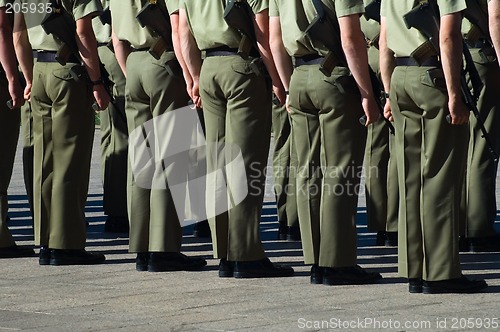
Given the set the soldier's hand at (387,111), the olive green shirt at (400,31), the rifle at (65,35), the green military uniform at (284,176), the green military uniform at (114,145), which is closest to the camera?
the olive green shirt at (400,31)

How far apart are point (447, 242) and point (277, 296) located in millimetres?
1014

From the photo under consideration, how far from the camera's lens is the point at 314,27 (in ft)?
28.3

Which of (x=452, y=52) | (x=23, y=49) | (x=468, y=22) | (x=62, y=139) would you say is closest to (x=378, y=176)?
(x=468, y=22)

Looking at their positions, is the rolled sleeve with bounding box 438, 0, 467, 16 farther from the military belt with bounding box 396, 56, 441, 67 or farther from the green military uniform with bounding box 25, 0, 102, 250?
the green military uniform with bounding box 25, 0, 102, 250

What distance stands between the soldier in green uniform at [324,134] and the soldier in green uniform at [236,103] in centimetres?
18

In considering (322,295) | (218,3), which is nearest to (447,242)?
(322,295)

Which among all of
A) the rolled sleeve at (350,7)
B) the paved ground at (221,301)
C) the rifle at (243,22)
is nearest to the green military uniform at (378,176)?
the paved ground at (221,301)

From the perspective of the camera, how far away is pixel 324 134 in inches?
349

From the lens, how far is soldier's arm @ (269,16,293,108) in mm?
9008

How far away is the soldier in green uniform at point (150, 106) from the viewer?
31.2 feet

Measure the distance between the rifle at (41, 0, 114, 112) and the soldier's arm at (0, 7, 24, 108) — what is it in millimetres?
539

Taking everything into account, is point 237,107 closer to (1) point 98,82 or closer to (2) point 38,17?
(1) point 98,82

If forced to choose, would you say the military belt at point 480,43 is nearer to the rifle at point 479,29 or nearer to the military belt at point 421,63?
the rifle at point 479,29

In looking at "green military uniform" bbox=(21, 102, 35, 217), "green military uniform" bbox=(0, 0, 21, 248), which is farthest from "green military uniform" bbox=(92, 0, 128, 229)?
"green military uniform" bbox=(0, 0, 21, 248)
